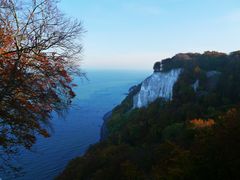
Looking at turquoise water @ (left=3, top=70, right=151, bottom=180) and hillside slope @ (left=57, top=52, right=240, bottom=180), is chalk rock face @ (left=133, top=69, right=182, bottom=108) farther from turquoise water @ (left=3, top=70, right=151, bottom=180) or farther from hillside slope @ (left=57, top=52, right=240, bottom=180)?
turquoise water @ (left=3, top=70, right=151, bottom=180)

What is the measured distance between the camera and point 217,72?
3481cm

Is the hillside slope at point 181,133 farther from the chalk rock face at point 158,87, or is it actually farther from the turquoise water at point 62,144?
the turquoise water at point 62,144

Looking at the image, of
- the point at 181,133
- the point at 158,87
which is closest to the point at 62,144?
the point at 158,87

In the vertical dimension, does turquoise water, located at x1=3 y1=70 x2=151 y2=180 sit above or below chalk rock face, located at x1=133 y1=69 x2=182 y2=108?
below

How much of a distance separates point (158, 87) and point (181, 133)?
19500 mm

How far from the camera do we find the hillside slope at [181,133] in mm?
11453

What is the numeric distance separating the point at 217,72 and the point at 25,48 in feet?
107

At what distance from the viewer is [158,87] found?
134ft

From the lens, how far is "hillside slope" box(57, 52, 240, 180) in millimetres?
11453

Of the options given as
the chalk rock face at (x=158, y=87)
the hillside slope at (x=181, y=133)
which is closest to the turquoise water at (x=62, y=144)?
the hillside slope at (x=181, y=133)

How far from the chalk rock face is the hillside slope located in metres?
0.22

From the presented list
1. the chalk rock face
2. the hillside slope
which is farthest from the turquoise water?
the chalk rock face

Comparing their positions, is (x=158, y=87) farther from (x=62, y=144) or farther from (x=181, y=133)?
(x=181, y=133)

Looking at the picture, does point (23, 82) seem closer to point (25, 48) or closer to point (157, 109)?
point (25, 48)
